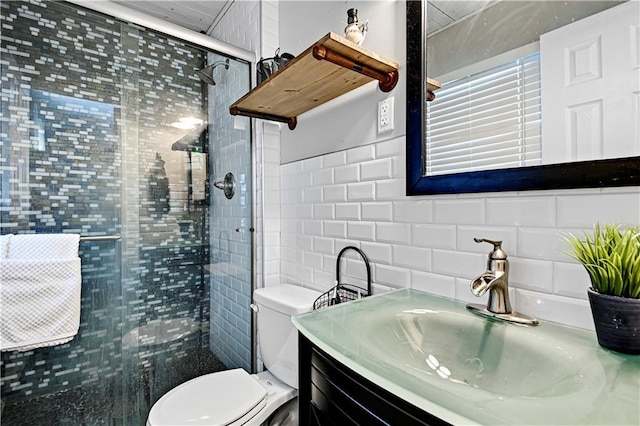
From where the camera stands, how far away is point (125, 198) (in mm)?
1520

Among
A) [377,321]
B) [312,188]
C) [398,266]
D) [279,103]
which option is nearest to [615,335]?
[377,321]

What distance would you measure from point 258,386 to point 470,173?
3.70 feet

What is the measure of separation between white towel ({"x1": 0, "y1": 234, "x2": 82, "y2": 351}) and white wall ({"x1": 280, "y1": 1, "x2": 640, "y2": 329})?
97 centimetres

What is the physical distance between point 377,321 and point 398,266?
335 mm

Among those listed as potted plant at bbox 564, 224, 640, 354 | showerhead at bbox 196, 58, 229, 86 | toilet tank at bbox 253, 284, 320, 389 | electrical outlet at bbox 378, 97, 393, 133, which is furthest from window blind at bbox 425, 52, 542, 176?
showerhead at bbox 196, 58, 229, 86

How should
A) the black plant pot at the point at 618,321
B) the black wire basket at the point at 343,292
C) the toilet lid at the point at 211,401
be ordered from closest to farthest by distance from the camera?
the black plant pot at the point at 618,321
the toilet lid at the point at 211,401
the black wire basket at the point at 343,292

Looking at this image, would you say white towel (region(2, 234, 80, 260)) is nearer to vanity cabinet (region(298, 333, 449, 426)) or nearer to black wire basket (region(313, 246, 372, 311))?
black wire basket (region(313, 246, 372, 311))

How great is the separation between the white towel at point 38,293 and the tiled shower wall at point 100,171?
66mm

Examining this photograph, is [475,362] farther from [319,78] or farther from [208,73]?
[208,73]

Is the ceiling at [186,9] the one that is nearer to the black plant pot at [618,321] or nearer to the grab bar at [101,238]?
the grab bar at [101,238]

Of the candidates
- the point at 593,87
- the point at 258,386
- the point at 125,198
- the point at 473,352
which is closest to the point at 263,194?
the point at 125,198

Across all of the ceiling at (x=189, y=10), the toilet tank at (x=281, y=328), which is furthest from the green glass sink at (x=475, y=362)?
the ceiling at (x=189, y=10)

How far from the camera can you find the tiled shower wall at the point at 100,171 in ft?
4.34

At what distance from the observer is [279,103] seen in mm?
1461
